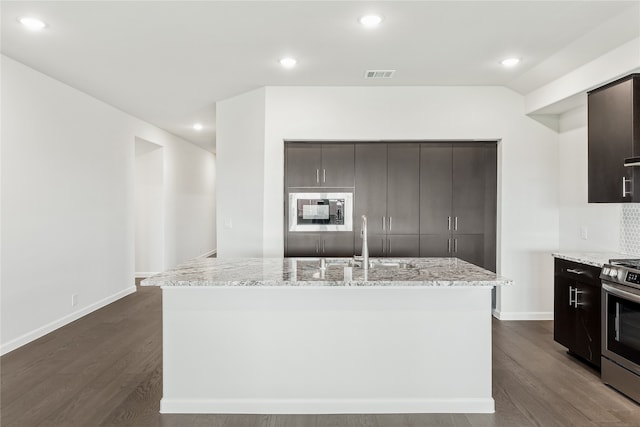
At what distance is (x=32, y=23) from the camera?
9.78ft

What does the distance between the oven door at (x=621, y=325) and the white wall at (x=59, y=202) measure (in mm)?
4919

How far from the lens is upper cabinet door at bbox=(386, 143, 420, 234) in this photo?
4746 millimetres

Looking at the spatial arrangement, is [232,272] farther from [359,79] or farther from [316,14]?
[359,79]

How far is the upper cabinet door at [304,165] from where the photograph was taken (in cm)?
474

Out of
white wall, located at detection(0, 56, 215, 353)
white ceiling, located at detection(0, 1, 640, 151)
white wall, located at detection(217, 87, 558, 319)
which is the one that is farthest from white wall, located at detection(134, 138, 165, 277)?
white wall, located at detection(217, 87, 558, 319)

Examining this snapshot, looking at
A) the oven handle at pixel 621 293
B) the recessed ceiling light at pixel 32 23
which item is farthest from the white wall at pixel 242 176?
the oven handle at pixel 621 293

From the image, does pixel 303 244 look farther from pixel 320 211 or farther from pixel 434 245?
pixel 434 245

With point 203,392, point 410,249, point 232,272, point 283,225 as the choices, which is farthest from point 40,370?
point 410,249

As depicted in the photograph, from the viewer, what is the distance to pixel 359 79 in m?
4.39

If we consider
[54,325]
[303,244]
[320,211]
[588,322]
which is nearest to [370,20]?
[320,211]

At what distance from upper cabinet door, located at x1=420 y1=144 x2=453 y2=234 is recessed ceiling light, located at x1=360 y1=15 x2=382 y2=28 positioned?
200 centimetres

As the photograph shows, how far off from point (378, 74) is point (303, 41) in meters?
1.11

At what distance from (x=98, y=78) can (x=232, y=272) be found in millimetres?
2982

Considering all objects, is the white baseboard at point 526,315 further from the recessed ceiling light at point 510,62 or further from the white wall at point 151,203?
the white wall at point 151,203
